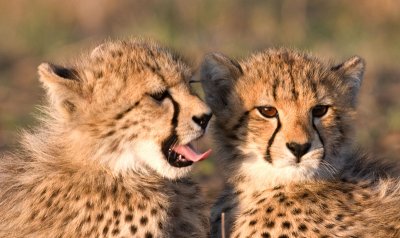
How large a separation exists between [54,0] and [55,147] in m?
8.30

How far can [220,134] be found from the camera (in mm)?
5410

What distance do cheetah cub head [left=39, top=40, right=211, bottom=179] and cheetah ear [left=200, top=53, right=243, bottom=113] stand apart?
0.53 m

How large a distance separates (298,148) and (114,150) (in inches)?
35.3

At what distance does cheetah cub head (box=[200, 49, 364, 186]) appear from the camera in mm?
5039

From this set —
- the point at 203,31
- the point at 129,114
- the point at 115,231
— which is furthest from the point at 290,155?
the point at 203,31

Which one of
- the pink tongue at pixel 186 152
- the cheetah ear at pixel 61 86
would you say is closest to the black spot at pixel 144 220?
the pink tongue at pixel 186 152

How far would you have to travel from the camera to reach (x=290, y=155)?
4957 millimetres

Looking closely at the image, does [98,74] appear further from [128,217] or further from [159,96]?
[128,217]

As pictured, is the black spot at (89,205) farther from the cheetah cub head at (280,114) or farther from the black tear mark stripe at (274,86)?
the black tear mark stripe at (274,86)

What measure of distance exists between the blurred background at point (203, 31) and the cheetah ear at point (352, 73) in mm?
2980

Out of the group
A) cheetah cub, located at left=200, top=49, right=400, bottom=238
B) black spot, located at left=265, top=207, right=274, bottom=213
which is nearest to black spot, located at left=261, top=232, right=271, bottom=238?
cheetah cub, located at left=200, top=49, right=400, bottom=238

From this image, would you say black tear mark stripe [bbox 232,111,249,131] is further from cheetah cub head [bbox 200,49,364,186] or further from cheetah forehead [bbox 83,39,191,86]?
cheetah forehead [bbox 83,39,191,86]

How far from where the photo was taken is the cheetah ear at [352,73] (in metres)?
5.64

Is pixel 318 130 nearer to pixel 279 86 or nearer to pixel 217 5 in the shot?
pixel 279 86
